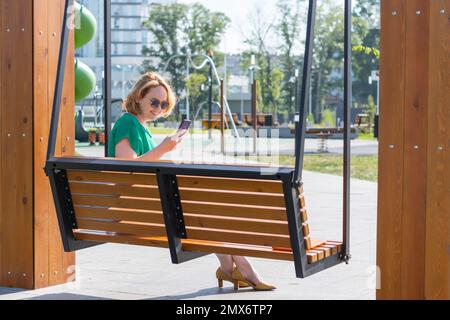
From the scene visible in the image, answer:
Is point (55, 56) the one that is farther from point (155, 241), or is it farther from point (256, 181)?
point (256, 181)

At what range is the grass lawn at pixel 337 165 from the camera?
17469 mm

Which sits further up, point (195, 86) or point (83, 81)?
point (195, 86)

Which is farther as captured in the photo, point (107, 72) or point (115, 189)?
point (107, 72)

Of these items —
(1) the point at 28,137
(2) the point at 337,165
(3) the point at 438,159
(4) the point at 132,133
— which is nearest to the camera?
(3) the point at 438,159

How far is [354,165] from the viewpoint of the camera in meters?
20.2

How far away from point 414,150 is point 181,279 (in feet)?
8.04

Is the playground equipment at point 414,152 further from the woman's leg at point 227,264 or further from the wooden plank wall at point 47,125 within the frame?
Answer: the wooden plank wall at point 47,125

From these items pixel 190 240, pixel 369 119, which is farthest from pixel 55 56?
pixel 369 119

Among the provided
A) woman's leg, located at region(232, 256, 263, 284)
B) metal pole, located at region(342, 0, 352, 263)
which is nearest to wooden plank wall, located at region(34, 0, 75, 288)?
woman's leg, located at region(232, 256, 263, 284)

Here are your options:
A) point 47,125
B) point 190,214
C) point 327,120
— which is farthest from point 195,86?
point 190,214

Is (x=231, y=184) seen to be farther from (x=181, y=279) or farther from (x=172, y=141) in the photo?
(x=181, y=279)

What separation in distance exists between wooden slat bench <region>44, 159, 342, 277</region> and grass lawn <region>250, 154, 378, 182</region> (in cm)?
1125

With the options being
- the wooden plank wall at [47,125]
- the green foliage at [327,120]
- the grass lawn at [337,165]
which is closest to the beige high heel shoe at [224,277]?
the wooden plank wall at [47,125]

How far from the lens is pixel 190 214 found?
5.06 meters
